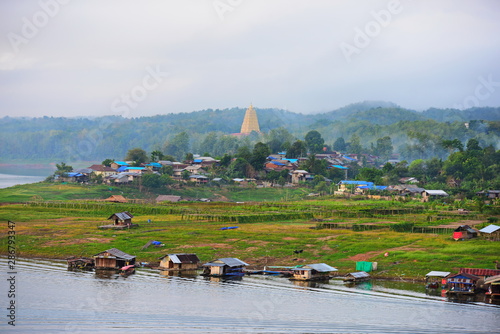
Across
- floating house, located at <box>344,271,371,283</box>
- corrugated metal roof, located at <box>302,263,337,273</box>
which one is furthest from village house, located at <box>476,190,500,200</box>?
corrugated metal roof, located at <box>302,263,337,273</box>

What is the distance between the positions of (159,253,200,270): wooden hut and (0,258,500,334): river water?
11.3 feet

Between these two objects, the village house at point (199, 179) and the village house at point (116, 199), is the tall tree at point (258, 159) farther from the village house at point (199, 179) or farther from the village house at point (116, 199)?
the village house at point (116, 199)

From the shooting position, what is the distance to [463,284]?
172 feet

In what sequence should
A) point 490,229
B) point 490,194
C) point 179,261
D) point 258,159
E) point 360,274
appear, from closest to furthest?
1. point 360,274
2. point 179,261
3. point 490,229
4. point 490,194
5. point 258,159

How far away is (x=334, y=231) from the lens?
77875 millimetres

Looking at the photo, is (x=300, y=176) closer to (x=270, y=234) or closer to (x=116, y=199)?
(x=116, y=199)

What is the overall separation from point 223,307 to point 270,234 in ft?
96.0

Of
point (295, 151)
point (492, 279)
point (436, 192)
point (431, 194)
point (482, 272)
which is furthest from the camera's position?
point (295, 151)

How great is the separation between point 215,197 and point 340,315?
274 feet

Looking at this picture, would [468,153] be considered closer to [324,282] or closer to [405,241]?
[405,241]

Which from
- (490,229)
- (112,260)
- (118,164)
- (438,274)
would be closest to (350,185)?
(118,164)

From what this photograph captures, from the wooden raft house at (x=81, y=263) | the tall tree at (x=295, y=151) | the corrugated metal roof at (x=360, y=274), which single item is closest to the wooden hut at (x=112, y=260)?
the wooden raft house at (x=81, y=263)

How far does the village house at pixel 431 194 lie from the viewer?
118 metres

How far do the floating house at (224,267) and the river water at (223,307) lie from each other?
1.66 m
